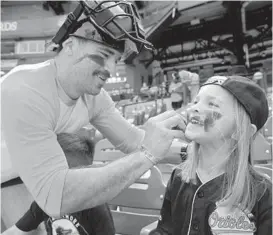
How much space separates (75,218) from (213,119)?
58 cm

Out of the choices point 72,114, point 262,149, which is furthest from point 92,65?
point 262,149

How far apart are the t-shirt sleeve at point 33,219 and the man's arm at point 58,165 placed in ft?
0.84

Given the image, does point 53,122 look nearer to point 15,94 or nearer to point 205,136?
point 15,94

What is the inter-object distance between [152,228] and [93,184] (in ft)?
1.17

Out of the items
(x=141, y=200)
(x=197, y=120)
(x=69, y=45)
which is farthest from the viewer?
(x=141, y=200)

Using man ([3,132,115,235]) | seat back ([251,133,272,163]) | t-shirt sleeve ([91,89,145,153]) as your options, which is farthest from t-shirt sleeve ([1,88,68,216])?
seat back ([251,133,272,163])

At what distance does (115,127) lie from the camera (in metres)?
1.33

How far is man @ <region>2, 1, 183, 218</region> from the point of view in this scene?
896 millimetres

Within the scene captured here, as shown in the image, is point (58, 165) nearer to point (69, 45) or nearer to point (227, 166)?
point (69, 45)

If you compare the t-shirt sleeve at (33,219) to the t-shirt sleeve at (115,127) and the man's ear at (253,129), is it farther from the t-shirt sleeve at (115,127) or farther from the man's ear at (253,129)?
the man's ear at (253,129)

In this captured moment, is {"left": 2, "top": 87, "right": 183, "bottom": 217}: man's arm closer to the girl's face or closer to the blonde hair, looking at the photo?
the girl's face

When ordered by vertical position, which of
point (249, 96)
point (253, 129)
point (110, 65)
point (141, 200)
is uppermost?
point (110, 65)

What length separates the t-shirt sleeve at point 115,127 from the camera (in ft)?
4.29

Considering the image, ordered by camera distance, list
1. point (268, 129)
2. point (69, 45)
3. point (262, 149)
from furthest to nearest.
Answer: point (268, 129) → point (262, 149) → point (69, 45)
